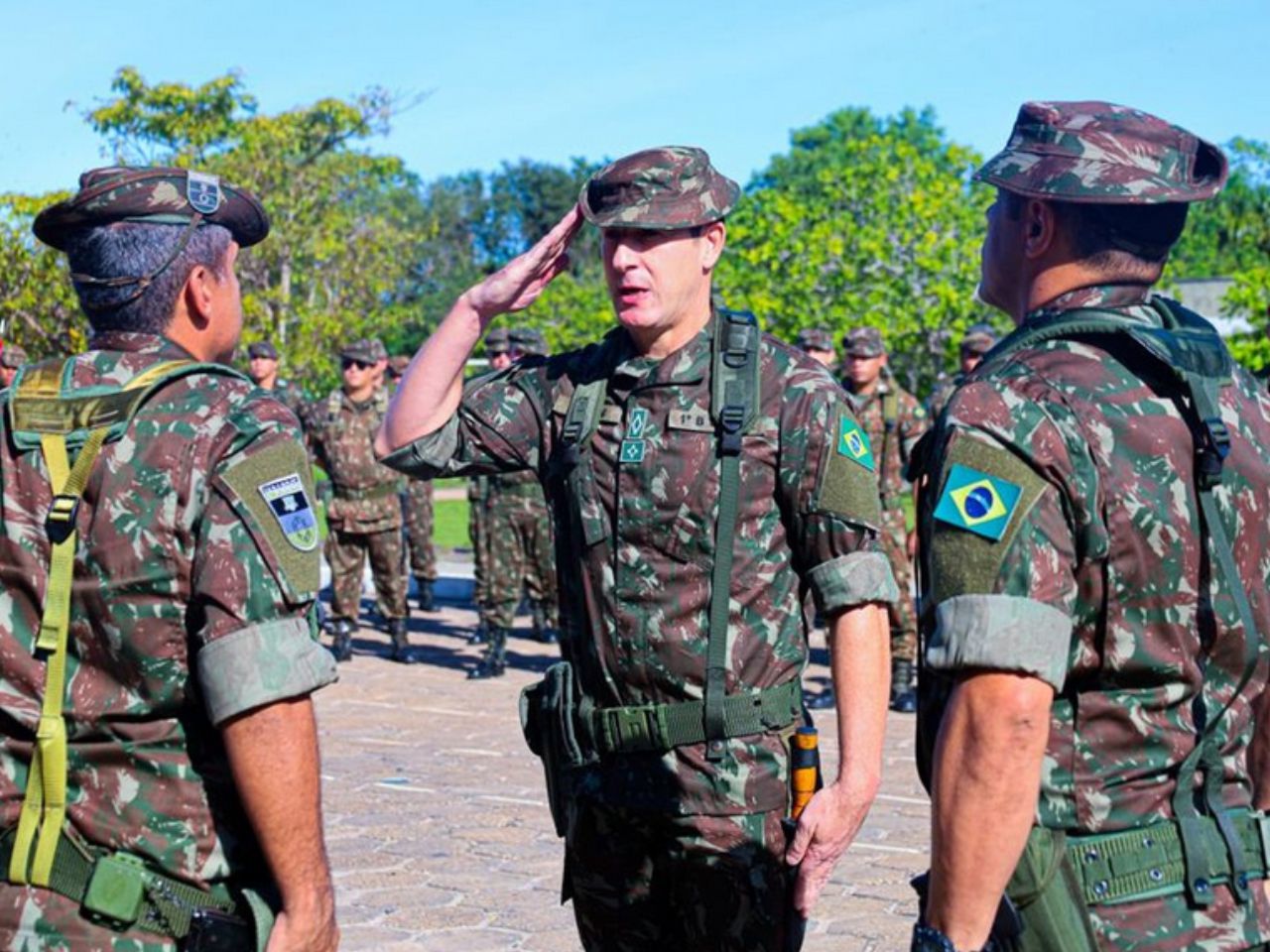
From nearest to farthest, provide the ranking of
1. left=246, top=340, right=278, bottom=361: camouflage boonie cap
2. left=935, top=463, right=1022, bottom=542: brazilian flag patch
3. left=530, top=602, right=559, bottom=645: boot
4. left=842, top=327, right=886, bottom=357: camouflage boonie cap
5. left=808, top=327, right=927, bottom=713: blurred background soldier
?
left=935, top=463, right=1022, bottom=542: brazilian flag patch < left=808, top=327, right=927, bottom=713: blurred background soldier < left=842, top=327, right=886, bottom=357: camouflage boonie cap < left=530, top=602, right=559, bottom=645: boot < left=246, top=340, right=278, bottom=361: camouflage boonie cap

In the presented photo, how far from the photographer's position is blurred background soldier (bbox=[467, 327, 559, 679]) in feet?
42.9

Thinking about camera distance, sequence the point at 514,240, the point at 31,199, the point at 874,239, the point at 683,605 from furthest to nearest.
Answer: the point at 514,240 → the point at 874,239 → the point at 31,199 → the point at 683,605

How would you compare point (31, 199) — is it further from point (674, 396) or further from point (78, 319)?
point (674, 396)

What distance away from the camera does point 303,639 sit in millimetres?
3150

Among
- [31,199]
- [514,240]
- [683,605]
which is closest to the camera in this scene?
[683,605]

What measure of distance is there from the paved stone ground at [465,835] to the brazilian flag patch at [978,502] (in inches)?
140

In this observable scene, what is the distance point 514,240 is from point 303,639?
89217 millimetres

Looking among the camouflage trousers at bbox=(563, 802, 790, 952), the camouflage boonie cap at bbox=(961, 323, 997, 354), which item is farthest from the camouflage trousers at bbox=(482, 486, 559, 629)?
the camouflage trousers at bbox=(563, 802, 790, 952)

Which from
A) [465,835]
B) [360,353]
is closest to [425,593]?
[360,353]

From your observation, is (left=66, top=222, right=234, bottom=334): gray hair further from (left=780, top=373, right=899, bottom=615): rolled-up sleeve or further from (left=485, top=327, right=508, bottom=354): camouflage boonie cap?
(left=485, top=327, right=508, bottom=354): camouflage boonie cap

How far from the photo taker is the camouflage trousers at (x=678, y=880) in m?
4.12

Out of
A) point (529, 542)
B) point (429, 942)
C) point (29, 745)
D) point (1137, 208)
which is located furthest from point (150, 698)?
point (529, 542)

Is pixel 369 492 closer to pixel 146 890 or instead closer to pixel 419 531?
pixel 419 531

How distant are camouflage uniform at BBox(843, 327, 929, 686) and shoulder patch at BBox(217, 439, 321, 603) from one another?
8888 mm
